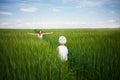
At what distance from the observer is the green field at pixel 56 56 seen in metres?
1.35

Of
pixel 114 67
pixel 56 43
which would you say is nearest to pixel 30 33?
pixel 56 43

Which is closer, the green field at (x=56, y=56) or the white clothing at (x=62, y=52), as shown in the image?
the green field at (x=56, y=56)

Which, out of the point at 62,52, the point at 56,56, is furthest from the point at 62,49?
the point at 56,56

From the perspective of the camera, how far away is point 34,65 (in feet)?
4.44

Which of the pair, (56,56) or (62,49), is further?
(62,49)

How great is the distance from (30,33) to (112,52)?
35.2 inches

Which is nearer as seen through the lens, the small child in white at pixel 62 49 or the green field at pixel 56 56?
the green field at pixel 56 56

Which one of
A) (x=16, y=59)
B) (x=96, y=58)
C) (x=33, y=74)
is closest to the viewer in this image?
(x=33, y=74)

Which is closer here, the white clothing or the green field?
the green field

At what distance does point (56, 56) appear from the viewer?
159 centimetres

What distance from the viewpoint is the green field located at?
135 cm

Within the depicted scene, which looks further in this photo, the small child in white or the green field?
the small child in white

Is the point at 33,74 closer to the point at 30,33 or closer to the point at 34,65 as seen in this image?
the point at 34,65

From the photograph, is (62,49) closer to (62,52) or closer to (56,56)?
(62,52)
